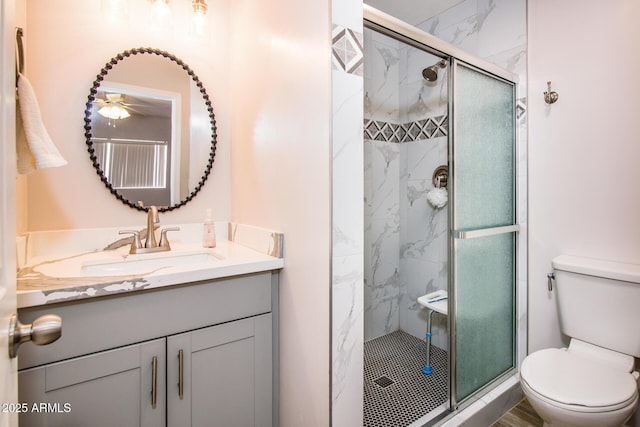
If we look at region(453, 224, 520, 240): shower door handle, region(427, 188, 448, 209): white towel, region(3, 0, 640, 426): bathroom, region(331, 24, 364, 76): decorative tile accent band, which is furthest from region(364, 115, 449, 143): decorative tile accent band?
region(331, 24, 364, 76): decorative tile accent band

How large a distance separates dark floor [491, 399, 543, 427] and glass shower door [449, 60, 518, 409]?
0.18 m

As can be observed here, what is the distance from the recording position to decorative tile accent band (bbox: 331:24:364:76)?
102 centimetres

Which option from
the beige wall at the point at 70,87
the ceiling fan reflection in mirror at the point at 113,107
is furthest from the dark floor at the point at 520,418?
the ceiling fan reflection in mirror at the point at 113,107

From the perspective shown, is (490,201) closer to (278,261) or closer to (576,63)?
(576,63)

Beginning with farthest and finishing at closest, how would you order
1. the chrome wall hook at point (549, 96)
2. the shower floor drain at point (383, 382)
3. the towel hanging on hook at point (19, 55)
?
1. the shower floor drain at point (383, 382)
2. the chrome wall hook at point (549, 96)
3. the towel hanging on hook at point (19, 55)

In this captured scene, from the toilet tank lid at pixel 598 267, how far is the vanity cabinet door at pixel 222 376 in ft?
4.87

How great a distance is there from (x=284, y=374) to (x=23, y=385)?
0.83 meters

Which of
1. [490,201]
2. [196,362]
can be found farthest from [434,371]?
[196,362]

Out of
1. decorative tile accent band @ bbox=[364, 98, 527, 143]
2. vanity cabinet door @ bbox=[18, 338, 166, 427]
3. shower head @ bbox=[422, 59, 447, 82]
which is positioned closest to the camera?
vanity cabinet door @ bbox=[18, 338, 166, 427]

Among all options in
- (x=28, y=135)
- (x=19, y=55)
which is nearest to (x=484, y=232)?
(x=28, y=135)

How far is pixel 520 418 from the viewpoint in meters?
1.65

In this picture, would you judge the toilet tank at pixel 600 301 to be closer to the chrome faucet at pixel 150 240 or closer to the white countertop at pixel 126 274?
the white countertop at pixel 126 274

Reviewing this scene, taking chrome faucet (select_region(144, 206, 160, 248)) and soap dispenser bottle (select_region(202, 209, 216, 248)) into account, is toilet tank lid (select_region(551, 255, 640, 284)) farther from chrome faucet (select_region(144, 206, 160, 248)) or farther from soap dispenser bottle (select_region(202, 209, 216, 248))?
chrome faucet (select_region(144, 206, 160, 248))

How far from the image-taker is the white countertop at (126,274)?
91cm
